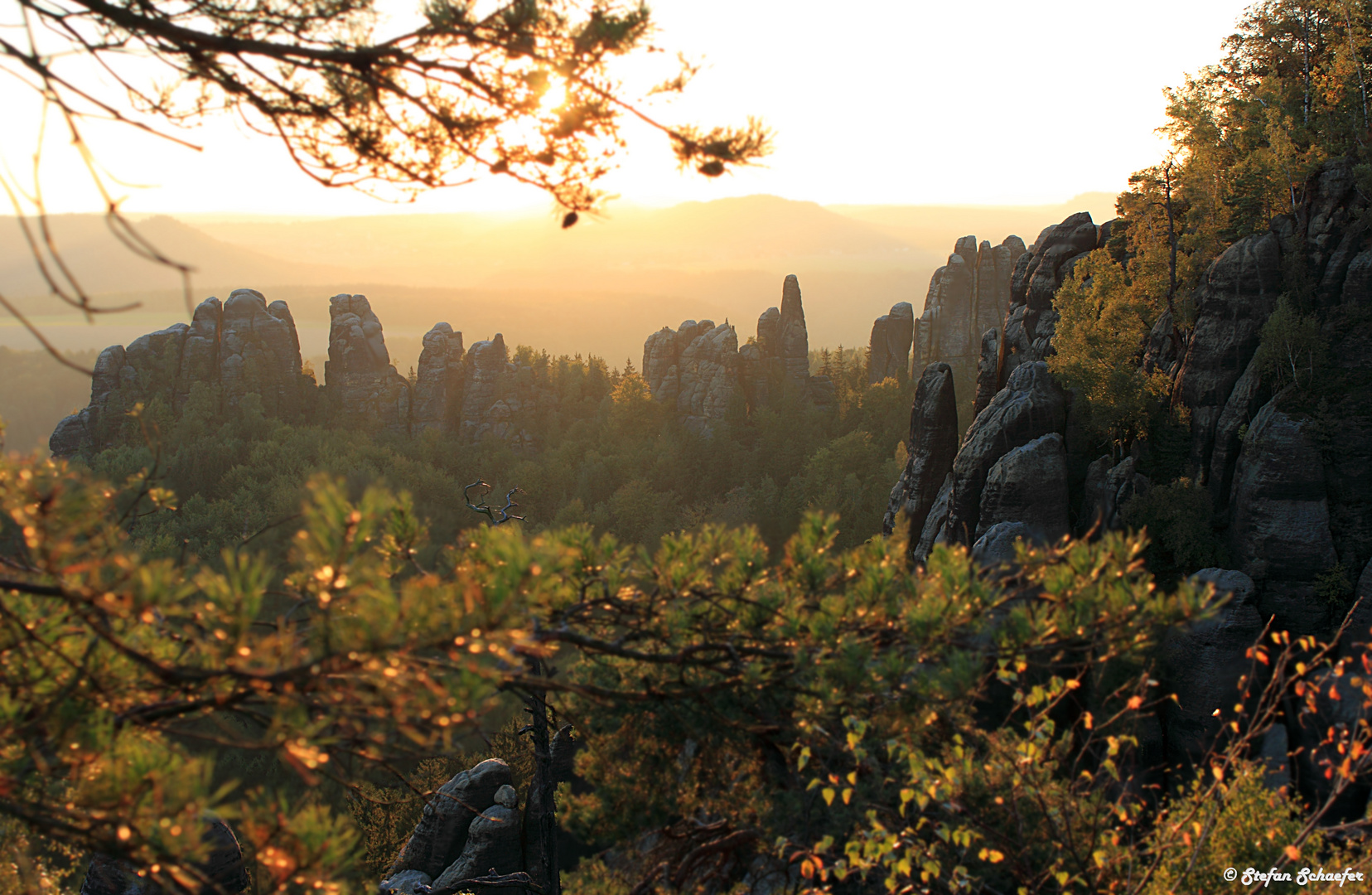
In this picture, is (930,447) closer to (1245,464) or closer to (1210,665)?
(1245,464)

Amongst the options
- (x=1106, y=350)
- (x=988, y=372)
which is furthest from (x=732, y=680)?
(x=988, y=372)

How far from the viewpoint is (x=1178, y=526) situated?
18312 mm

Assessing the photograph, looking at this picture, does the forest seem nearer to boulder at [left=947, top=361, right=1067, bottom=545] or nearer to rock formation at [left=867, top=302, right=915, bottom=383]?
boulder at [left=947, top=361, right=1067, bottom=545]

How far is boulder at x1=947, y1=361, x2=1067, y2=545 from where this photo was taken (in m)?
22.6

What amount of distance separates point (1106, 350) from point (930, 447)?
668 centimetres

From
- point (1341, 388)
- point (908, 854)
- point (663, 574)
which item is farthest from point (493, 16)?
point (1341, 388)

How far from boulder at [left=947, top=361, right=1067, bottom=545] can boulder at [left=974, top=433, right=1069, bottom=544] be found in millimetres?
1347

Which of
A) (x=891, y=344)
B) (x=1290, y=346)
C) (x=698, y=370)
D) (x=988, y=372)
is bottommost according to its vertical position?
(x=698, y=370)

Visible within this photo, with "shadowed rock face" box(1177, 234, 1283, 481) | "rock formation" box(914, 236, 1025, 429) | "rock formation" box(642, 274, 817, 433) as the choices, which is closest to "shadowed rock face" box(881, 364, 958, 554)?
"shadowed rock face" box(1177, 234, 1283, 481)

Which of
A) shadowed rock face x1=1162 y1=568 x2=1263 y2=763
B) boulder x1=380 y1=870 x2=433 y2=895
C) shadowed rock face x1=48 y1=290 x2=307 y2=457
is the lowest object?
boulder x1=380 y1=870 x2=433 y2=895

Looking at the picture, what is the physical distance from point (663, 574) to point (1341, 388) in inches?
798

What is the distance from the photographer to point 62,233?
154 meters

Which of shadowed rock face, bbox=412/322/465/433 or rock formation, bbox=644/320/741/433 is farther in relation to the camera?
rock formation, bbox=644/320/741/433

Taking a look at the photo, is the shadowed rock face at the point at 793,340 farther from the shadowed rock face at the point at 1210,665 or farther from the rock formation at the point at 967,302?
the shadowed rock face at the point at 1210,665
